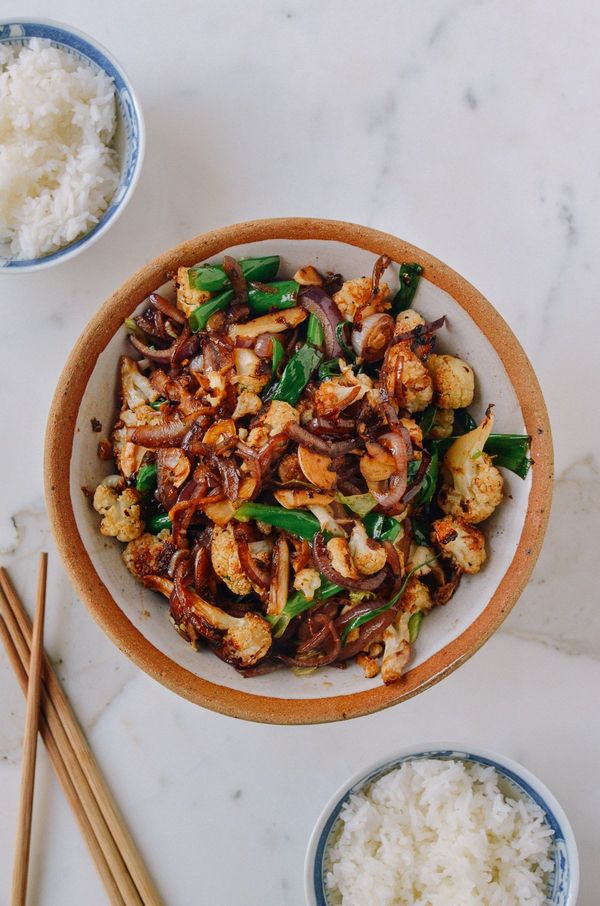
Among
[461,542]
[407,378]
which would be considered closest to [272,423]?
[407,378]

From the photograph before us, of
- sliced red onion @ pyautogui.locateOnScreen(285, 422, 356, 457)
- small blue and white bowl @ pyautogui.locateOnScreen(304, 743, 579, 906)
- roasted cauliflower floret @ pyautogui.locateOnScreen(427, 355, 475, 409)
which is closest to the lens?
sliced red onion @ pyautogui.locateOnScreen(285, 422, 356, 457)

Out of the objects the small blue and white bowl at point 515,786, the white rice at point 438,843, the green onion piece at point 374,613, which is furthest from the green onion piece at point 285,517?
the white rice at point 438,843

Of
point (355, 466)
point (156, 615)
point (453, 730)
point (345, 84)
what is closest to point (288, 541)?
point (355, 466)

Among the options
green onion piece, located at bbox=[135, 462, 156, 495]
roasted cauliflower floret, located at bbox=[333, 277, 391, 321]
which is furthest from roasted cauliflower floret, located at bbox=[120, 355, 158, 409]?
roasted cauliflower floret, located at bbox=[333, 277, 391, 321]

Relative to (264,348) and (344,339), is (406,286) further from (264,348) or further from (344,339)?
(264,348)

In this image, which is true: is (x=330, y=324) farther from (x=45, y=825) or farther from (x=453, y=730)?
(x=45, y=825)

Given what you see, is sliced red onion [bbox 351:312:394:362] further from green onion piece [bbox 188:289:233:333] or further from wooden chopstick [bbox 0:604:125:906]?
wooden chopstick [bbox 0:604:125:906]

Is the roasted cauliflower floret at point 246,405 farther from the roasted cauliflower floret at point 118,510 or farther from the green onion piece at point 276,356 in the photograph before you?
the roasted cauliflower floret at point 118,510
